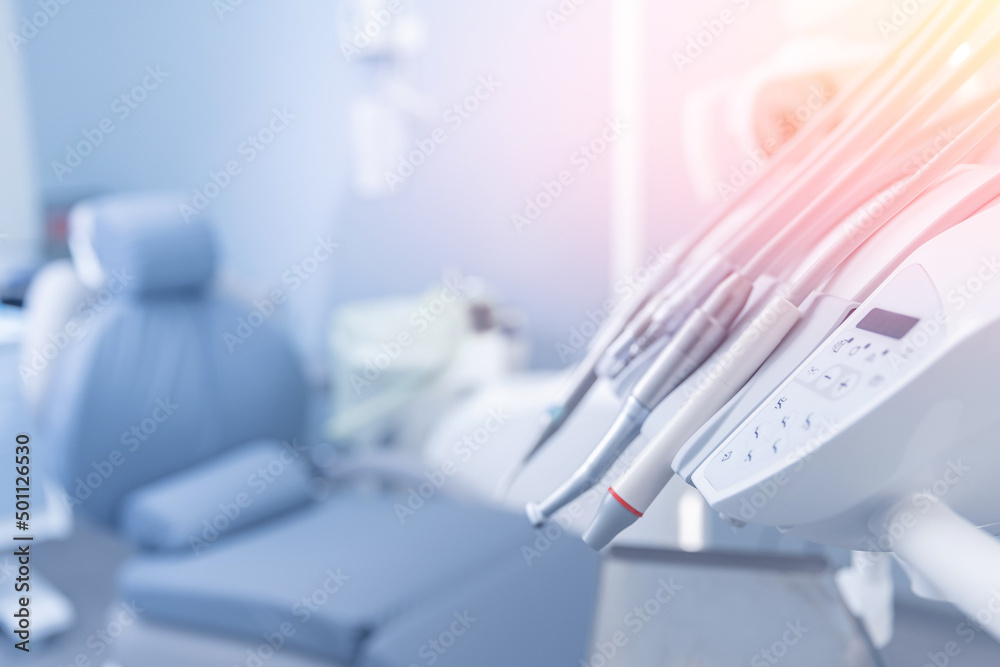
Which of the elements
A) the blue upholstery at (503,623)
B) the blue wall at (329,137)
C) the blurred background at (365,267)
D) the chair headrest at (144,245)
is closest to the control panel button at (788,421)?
the blurred background at (365,267)

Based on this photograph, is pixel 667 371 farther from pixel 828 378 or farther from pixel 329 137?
pixel 329 137

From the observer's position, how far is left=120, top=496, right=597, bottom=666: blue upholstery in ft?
4.02

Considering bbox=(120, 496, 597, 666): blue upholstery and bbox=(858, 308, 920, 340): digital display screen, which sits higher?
bbox=(858, 308, 920, 340): digital display screen

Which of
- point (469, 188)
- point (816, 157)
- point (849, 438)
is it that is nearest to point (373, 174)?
point (469, 188)

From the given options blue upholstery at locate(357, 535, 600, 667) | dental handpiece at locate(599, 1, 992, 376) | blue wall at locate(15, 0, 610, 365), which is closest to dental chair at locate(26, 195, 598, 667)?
blue upholstery at locate(357, 535, 600, 667)

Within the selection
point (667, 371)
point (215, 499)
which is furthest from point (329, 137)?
point (667, 371)

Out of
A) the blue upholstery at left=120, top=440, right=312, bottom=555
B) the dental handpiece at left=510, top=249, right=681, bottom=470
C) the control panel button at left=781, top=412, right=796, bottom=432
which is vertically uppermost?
the control panel button at left=781, top=412, right=796, bottom=432

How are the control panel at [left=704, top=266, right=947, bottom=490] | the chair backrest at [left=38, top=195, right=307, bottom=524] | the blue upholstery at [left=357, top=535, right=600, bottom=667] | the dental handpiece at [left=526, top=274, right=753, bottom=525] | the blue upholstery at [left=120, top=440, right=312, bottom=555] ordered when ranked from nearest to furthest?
the control panel at [left=704, top=266, right=947, bottom=490] < the dental handpiece at [left=526, top=274, right=753, bottom=525] < the blue upholstery at [left=357, top=535, right=600, bottom=667] < the blue upholstery at [left=120, top=440, right=312, bottom=555] < the chair backrest at [left=38, top=195, right=307, bottom=524]

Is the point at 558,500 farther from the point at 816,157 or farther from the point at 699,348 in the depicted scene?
the point at 816,157

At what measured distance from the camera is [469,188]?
2.41 metres

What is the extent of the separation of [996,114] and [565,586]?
113 centimetres

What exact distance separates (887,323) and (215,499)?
1.41 meters

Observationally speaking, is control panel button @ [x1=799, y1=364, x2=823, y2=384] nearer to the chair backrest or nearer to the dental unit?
the dental unit

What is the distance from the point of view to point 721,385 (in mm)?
357
